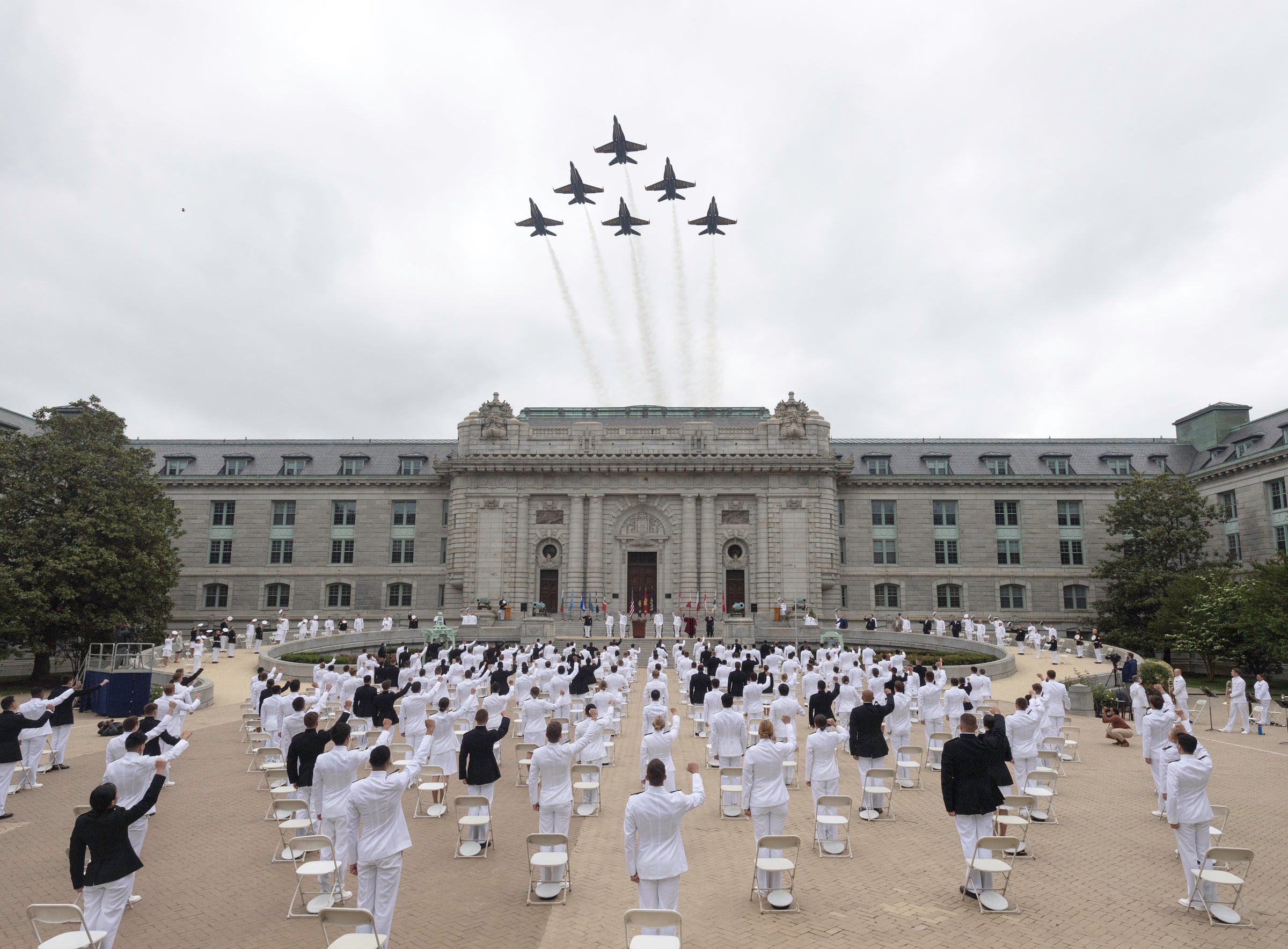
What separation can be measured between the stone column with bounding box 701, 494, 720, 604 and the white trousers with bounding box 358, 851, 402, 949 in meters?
47.3

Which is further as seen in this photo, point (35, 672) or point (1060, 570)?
point (1060, 570)

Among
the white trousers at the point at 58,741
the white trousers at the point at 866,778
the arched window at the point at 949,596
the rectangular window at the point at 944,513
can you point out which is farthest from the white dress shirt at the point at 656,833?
the rectangular window at the point at 944,513

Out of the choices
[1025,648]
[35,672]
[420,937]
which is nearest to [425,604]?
[35,672]

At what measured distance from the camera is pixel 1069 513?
60719mm

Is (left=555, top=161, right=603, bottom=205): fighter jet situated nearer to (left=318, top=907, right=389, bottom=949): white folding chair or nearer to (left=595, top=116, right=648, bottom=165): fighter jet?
(left=595, top=116, right=648, bottom=165): fighter jet

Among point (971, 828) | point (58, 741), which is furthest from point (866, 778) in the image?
point (58, 741)

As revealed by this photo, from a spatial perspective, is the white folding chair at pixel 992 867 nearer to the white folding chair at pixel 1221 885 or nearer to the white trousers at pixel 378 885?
the white folding chair at pixel 1221 885

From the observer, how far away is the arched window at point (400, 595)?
6162 cm

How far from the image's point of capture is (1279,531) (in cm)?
4759

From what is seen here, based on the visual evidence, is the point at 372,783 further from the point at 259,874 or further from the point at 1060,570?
the point at 1060,570

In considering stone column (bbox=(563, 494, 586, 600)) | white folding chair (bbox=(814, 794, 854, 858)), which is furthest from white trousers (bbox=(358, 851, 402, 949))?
stone column (bbox=(563, 494, 586, 600))

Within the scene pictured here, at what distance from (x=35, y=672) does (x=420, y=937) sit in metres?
35.7

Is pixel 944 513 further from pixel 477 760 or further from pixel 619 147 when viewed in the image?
pixel 477 760

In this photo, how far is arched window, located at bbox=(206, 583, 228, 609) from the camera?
200 feet
